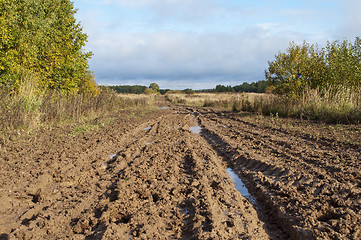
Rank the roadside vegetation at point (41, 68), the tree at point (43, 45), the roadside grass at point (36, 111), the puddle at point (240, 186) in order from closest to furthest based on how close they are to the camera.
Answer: the puddle at point (240, 186) → the roadside grass at point (36, 111) → the roadside vegetation at point (41, 68) → the tree at point (43, 45)

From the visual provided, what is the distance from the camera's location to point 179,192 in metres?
4.51

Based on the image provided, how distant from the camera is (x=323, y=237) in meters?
2.93

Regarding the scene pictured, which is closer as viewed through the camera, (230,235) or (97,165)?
(230,235)

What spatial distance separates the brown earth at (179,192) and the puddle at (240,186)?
0.11 m

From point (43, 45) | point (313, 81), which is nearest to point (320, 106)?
point (313, 81)

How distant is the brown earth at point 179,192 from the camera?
3270 millimetres

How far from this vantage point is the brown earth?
10.7 feet

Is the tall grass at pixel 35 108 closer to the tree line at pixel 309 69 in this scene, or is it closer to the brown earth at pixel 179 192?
the brown earth at pixel 179 192

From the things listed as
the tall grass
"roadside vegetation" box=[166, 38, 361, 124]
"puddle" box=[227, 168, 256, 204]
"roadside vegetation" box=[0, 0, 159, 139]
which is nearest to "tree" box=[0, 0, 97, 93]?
"roadside vegetation" box=[0, 0, 159, 139]

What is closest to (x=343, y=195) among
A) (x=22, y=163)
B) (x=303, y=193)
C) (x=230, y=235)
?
(x=303, y=193)

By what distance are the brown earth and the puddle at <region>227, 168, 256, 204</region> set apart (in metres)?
0.11

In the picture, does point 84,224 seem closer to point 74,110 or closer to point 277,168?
point 277,168

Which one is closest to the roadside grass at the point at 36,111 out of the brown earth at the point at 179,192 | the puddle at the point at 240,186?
the brown earth at the point at 179,192

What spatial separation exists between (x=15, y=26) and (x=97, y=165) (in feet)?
28.9
